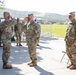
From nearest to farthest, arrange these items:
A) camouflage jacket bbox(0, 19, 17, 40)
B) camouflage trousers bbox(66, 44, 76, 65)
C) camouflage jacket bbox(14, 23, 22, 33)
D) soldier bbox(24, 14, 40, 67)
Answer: camouflage jacket bbox(0, 19, 17, 40) < camouflage trousers bbox(66, 44, 76, 65) < soldier bbox(24, 14, 40, 67) < camouflage jacket bbox(14, 23, 22, 33)

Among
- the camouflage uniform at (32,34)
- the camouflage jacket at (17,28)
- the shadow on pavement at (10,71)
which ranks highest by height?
the camouflage uniform at (32,34)

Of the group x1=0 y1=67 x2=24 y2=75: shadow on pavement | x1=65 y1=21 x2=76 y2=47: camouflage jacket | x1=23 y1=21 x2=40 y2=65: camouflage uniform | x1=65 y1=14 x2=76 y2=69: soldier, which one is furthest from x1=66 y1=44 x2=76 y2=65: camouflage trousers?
x1=0 y1=67 x2=24 y2=75: shadow on pavement

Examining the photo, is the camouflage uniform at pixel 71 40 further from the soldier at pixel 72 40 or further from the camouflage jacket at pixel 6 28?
the camouflage jacket at pixel 6 28

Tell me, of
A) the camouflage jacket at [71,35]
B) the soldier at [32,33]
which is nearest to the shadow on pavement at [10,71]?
the soldier at [32,33]

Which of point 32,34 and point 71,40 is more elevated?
point 32,34

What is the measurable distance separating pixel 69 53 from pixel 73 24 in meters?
1.04

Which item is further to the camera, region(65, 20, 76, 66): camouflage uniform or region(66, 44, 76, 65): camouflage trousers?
region(66, 44, 76, 65): camouflage trousers

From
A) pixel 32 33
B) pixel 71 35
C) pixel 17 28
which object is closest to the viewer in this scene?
pixel 71 35

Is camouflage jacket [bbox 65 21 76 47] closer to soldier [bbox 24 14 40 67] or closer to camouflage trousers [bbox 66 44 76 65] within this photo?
camouflage trousers [bbox 66 44 76 65]

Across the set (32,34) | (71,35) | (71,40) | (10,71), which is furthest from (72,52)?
(10,71)

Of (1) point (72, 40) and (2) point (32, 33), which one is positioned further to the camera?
(2) point (32, 33)

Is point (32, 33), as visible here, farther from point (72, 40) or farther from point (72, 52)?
point (72, 52)

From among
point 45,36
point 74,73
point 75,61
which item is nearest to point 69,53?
point 75,61

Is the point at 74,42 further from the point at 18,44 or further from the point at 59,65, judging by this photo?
the point at 18,44
